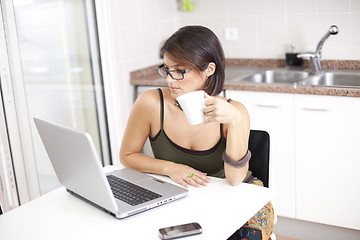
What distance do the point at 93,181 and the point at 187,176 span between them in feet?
1.26

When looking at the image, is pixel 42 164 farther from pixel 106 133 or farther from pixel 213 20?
pixel 213 20

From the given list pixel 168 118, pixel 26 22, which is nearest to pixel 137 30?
pixel 26 22

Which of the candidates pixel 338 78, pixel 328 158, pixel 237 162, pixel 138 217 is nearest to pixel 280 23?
pixel 338 78

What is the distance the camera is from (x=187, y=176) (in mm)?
1657

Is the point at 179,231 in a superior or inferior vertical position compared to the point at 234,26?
inferior

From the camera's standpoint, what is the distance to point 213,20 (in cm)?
346

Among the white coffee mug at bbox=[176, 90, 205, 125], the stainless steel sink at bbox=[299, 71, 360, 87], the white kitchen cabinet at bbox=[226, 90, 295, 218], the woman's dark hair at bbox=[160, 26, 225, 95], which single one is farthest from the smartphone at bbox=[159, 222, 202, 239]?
the stainless steel sink at bbox=[299, 71, 360, 87]

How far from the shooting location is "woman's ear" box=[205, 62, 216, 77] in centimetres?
181

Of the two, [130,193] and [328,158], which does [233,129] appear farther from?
[328,158]

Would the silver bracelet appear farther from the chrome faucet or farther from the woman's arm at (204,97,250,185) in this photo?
the chrome faucet

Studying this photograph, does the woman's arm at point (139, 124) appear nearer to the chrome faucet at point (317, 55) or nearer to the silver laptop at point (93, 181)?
the silver laptop at point (93, 181)

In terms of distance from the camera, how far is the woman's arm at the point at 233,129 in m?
1.55

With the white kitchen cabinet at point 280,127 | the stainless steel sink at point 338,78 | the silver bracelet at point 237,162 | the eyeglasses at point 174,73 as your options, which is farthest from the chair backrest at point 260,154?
the stainless steel sink at point 338,78

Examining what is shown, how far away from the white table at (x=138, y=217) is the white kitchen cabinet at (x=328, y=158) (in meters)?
1.16
